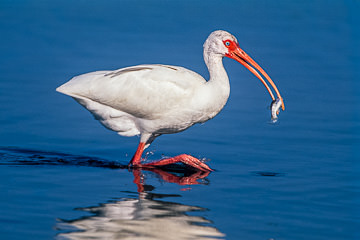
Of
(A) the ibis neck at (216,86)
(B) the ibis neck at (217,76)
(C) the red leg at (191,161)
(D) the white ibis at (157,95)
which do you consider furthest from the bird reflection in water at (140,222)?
(B) the ibis neck at (217,76)

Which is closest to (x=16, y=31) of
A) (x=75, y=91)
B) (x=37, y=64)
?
(x=37, y=64)

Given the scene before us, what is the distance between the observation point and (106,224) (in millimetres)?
9008

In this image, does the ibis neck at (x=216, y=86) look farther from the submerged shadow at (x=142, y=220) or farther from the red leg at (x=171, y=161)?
the submerged shadow at (x=142, y=220)

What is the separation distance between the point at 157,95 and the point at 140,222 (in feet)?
10.1

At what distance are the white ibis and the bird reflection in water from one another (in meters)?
1.80

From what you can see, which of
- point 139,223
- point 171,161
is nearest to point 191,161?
point 171,161

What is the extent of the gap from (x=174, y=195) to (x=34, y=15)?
49.3ft

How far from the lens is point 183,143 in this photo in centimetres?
1363

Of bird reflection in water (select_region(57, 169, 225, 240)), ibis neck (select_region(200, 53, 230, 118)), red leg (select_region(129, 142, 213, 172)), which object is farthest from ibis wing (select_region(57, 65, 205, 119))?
bird reflection in water (select_region(57, 169, 225, 240))

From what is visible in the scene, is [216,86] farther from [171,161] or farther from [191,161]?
[171,161]

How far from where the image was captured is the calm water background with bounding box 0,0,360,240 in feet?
30.7

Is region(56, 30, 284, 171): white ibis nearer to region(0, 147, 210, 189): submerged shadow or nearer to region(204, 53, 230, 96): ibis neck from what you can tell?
region(204, 53, 230, 96): ibis neck

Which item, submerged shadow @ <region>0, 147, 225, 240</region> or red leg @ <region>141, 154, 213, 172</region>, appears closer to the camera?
submerged shadow @ <region>0, 147, 225, 240</region>

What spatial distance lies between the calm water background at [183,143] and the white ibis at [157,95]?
61 centimetres
